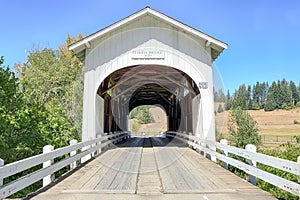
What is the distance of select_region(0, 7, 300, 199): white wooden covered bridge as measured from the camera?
163 inches

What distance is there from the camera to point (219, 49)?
9281mm

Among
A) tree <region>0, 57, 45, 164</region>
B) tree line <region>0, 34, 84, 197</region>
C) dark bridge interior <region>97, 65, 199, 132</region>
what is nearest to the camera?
dark bridge interior <region>97, 65, 199, 132</region>

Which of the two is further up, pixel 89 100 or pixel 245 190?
pixel 89 100

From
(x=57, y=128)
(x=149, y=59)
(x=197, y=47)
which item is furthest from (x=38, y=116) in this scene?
(x=197, y=47)

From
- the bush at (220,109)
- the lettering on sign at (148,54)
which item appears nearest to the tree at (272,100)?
the bush at (220,109)

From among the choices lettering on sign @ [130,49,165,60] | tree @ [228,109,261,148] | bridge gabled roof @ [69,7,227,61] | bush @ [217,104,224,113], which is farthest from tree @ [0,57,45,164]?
tree @ [228,109,261,148]

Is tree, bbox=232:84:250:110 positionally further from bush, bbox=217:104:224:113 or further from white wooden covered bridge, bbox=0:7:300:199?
bush, bbox=217:104:224:113

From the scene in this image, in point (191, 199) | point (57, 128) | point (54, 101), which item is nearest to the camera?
point (191, 199)

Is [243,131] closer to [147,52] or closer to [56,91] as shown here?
[56,91]

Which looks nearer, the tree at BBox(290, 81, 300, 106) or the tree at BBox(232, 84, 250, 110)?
the tree at BBox(232, 84, 250, 110)

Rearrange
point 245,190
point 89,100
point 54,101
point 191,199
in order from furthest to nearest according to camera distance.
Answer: point 54,101 → point 89,100 → point 245,190 → point 191,199

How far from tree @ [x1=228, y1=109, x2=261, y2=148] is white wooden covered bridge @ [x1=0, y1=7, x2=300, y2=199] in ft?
33.0

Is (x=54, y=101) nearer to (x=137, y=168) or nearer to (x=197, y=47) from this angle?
(x=197, y=47)

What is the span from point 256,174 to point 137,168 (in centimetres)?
272
